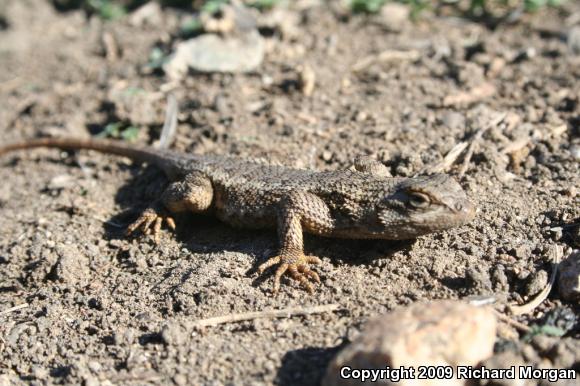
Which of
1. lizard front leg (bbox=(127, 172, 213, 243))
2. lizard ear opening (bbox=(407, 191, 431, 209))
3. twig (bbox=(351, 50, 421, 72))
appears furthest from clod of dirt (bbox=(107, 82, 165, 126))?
lizard ear opening (bbox=(407, 191, 431, 209))

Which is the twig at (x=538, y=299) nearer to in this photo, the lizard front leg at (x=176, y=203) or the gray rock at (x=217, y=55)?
the lizard front leg at (x=176, y=203)

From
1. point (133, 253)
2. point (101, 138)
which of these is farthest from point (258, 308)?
point (101, 138)

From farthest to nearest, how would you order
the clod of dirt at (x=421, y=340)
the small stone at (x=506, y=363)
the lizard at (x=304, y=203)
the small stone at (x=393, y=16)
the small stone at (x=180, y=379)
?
1. the small stone at (x=393, y=16)
2. the lizard at (x=304, y=203)
3. the small stone at (x=180, y=379)
4. the small stone at (x=506, y=363)
5. the clod of dirt at (x=421, y=340)

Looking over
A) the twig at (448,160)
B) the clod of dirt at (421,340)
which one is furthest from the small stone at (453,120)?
the clod of dirt at (421,340)

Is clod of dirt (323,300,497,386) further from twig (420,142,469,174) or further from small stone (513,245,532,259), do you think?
twig (420,142,469,174)

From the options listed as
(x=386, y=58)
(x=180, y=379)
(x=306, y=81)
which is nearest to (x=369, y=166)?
(x=306, y=81)

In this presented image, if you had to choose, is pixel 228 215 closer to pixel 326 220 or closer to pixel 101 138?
pixel 326 220
